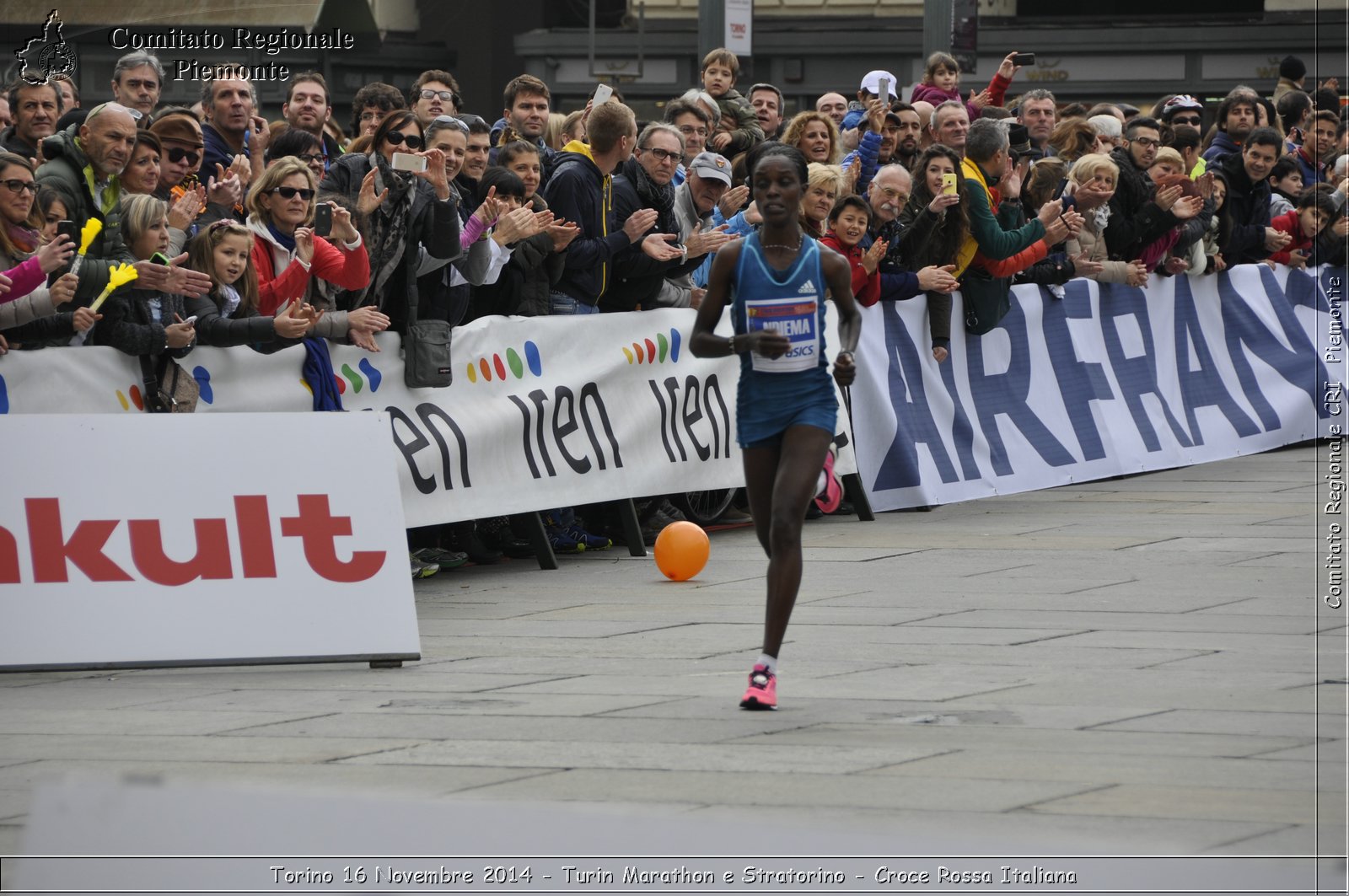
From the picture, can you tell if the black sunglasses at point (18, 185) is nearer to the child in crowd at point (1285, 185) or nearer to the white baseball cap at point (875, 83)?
the white baseball cap at point (875, 83)

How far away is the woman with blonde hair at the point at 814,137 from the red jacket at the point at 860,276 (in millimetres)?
1031

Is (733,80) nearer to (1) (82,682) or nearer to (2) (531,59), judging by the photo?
(1) (82,682)

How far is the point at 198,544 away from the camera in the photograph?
865 centimetres

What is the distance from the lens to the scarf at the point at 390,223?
1100 cm

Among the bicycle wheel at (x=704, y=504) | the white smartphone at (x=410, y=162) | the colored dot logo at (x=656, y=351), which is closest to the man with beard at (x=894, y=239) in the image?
the colored dot logo at (x=656, y=351)

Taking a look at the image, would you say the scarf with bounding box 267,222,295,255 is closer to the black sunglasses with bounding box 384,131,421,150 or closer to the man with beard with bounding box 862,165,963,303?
the black sunglasses with bounding box 384,131,421,150

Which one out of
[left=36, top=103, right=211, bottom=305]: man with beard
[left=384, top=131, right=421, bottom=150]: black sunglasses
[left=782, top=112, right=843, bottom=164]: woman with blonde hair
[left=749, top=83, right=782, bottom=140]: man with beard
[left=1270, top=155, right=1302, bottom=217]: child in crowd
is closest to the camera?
[left=36, top=103, right=211, bottom=305]: man with beard

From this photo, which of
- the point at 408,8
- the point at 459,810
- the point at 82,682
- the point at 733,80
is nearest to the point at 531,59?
the point at 408,8

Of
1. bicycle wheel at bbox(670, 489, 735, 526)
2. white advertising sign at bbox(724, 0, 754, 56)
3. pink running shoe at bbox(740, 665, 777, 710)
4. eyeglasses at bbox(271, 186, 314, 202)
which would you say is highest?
white advertising sign at bbox(724, 0, 754, 56)

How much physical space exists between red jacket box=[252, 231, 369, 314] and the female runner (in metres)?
2.81

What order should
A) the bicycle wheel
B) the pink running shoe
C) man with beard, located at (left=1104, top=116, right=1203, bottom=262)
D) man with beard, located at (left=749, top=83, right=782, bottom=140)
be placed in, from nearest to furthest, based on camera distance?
the pink running shoe, the bicycle wheel, man with beard, located at (left=1104, top=116, right=1203, bottom=262), man with beard, located at (left=749, top=83, right=782, bottom=140)

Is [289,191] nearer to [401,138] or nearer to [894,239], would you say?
[401,138]

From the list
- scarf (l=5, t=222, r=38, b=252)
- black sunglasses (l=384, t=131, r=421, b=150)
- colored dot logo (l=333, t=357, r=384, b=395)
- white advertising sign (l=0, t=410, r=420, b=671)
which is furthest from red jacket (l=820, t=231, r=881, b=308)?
scarf (l=5, t=222, r=38, b=252)

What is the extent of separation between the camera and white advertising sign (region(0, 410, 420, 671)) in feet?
28.0
